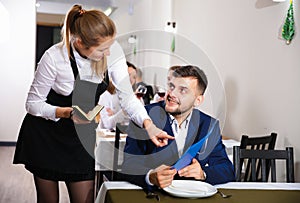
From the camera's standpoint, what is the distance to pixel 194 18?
526 centimetres

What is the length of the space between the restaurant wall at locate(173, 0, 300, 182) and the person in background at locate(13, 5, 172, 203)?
5.00 feet

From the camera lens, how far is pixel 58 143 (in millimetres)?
1989

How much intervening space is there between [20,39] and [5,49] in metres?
0.25

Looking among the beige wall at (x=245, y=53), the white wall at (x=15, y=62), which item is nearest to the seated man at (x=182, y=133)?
the beige wall at (x=245, y=53)

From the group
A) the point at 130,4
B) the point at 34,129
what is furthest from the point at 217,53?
the point at 130,4

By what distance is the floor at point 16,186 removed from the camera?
156 inches

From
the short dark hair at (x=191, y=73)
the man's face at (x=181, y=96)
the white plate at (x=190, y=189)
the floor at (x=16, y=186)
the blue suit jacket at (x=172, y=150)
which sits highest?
the short dark hair at (x=191, y=73)

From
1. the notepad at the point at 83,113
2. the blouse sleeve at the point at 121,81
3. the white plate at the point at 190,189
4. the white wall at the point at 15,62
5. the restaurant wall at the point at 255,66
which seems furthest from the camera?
the white wall at the point at 15,62

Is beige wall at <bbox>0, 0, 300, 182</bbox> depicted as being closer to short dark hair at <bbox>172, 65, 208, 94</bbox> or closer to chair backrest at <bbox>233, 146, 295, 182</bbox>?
chair backrest at <bbox>233, 146, 295, 182</bbox>

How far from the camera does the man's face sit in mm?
1821

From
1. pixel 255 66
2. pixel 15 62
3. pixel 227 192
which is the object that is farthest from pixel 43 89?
pixel 15 62

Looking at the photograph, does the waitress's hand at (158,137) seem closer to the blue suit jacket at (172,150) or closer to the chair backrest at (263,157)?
the blue suit jacket at (172,150)

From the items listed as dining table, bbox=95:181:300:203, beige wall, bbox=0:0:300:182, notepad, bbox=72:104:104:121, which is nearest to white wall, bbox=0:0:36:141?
beige wall, bbox=0:0:300:182

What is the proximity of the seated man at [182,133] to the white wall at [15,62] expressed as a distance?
4.92m
